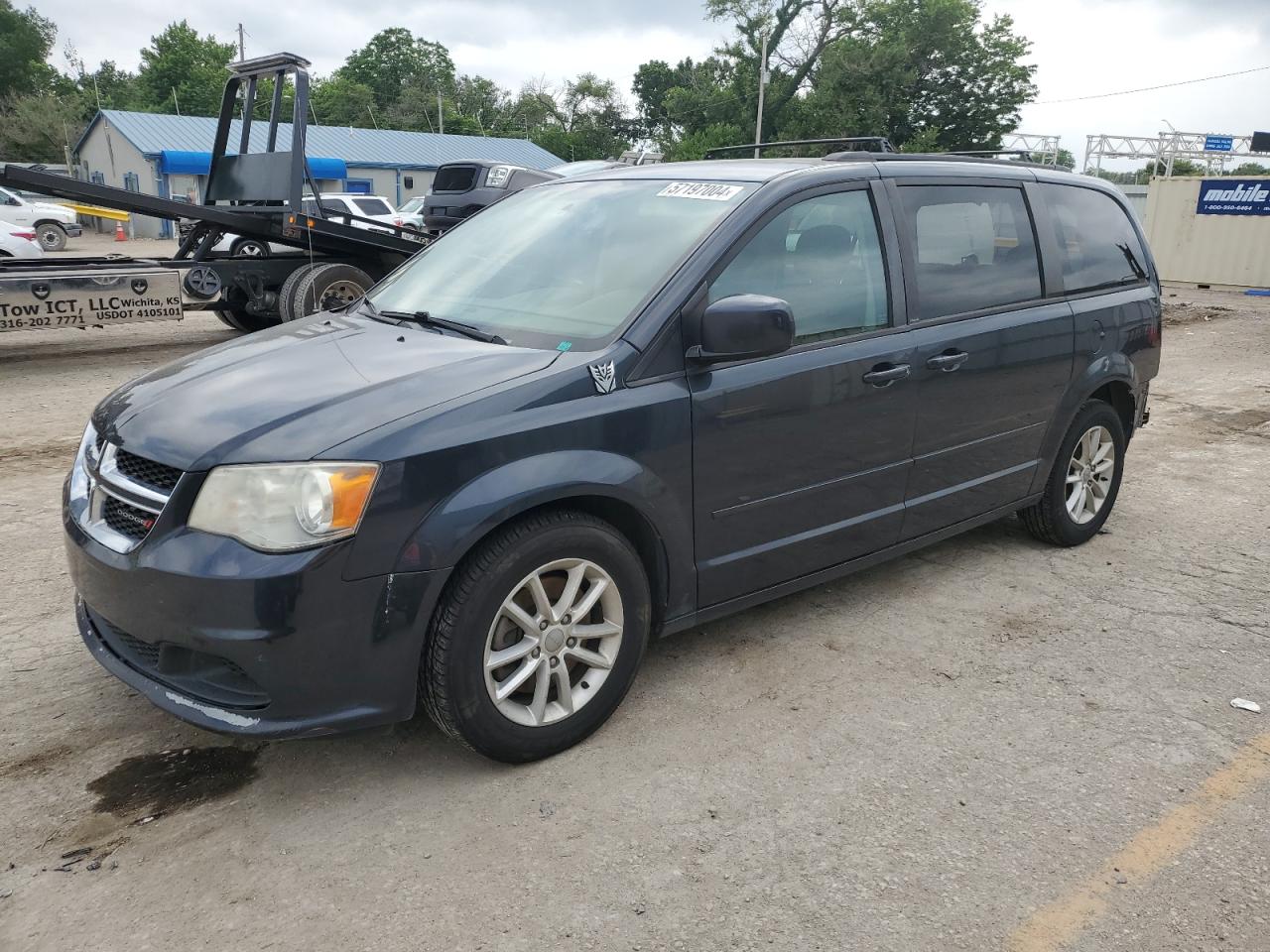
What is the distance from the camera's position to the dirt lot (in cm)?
239

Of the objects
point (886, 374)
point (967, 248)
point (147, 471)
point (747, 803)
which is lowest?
point (747, 803)

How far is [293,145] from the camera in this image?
928 cm

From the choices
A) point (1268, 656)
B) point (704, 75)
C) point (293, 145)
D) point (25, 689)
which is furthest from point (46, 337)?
→ point (704, 75)

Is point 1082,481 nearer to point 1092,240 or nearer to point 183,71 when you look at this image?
point 1092,240

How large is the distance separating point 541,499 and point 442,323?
1007 mm

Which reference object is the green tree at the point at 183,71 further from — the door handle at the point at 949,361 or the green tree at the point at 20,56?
the door handle at the point at 949,361

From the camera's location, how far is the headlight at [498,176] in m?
14.6

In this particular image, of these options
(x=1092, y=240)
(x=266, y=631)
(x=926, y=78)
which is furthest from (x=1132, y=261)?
(x=926, y=78)

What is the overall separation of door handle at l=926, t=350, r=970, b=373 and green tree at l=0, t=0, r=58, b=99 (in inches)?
3206

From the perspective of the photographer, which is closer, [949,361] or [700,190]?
[700,190]

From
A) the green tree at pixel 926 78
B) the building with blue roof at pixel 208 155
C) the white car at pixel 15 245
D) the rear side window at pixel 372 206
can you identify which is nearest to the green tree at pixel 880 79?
the green tree at pixel 926 78

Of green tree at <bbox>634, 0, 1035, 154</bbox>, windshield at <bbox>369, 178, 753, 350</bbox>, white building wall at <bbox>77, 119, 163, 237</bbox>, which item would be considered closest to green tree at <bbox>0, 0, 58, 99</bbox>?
white building wall at <bbox>77, 119, 163, 237</bbox>

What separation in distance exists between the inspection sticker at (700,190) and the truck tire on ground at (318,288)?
681cm

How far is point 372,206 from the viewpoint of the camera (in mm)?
27047
